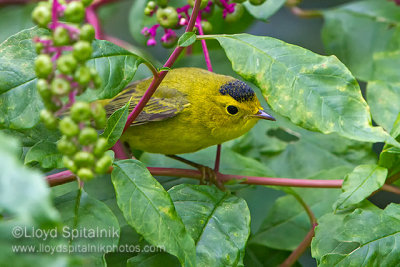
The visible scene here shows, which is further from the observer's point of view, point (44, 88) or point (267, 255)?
point (267, 255)

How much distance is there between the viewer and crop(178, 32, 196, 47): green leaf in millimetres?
1592

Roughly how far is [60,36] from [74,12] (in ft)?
0.27

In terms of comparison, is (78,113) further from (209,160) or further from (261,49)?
(209,160)

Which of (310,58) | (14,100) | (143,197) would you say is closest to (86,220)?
(143,197)

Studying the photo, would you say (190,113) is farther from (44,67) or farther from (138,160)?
(44,67)

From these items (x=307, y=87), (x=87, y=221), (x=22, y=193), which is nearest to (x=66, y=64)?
(x=22, y=193)

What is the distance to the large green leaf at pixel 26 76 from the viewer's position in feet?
5.07

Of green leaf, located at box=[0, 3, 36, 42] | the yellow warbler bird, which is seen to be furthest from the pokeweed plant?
green leaf, located at box=[0, 3, 36, 42]

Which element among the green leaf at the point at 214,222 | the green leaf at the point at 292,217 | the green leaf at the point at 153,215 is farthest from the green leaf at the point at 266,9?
the green leaf at the point at 153,215

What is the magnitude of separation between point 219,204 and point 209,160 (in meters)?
0.78

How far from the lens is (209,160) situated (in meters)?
2.62

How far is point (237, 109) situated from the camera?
2641 millimetres

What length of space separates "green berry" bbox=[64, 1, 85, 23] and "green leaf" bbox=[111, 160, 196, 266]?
521 millimetres

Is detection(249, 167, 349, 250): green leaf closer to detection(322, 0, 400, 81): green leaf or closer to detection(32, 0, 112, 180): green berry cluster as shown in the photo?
detection(322, 0, 400, 81): green leaf
